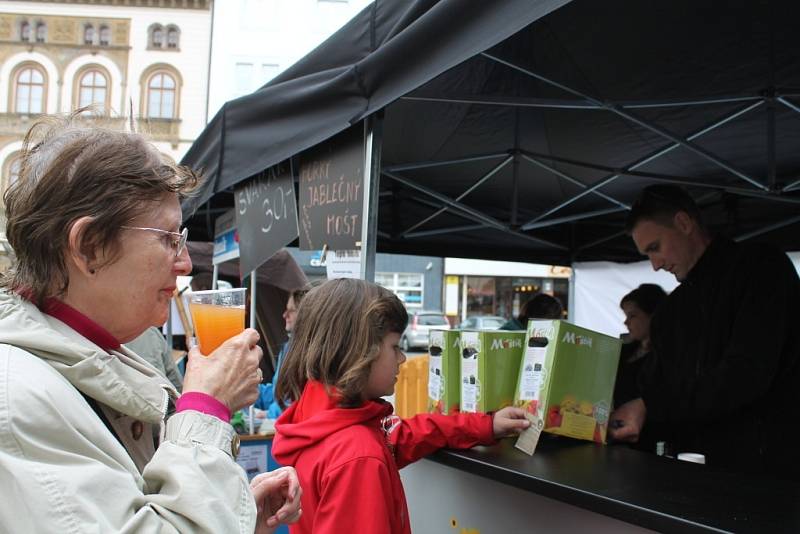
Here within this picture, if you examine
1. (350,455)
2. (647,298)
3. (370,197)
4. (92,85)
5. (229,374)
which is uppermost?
(92,85)

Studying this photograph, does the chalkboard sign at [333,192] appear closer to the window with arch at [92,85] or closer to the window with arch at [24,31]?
the window with arch at [92,85]

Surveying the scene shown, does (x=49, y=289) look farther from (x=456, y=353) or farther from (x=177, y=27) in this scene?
(x=177, y=27)

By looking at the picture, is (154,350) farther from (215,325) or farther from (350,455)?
(215,325)

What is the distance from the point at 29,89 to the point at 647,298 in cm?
3333

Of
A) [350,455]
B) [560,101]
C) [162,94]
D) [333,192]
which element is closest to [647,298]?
[560,101]

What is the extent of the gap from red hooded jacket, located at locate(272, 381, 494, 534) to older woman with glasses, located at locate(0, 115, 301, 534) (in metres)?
0.53

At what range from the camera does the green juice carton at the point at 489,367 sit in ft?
7.34

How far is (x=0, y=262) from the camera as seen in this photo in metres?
1.44

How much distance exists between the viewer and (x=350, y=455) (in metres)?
1.76

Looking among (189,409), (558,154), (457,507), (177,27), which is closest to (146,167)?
(189,409)

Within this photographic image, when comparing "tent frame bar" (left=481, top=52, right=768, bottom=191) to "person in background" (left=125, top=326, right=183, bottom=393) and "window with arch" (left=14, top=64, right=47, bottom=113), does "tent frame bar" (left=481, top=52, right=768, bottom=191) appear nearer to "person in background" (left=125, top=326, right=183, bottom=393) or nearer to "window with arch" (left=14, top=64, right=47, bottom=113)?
"person in background" (left=125, top=326, right=183, bottom=393)

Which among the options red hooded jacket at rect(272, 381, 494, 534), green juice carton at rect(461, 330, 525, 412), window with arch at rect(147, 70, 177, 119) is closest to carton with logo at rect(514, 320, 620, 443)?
green juice carton at rect(461, 330, 525, 412)

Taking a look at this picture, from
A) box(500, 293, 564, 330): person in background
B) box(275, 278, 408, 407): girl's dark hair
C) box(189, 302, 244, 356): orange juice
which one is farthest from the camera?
box(500, 293, 564, 330): person in background

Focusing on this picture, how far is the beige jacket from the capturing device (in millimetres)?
880
